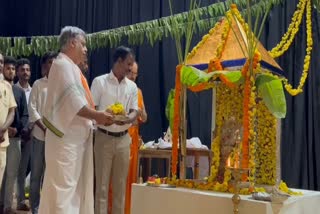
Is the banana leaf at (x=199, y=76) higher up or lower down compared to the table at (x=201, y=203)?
higher up

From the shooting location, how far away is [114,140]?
3834mm

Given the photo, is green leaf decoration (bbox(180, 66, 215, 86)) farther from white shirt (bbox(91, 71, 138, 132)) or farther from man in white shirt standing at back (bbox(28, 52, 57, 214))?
man in white shirt standing at back (bbox(28, 52, 57, 214))

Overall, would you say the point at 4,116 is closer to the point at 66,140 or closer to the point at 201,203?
the point at 66,140

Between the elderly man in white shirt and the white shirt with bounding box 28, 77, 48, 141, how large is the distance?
72 centimetres

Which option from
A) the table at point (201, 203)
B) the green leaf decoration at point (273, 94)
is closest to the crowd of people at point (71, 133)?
the table at point (201, 203)

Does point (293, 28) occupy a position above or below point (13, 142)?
above

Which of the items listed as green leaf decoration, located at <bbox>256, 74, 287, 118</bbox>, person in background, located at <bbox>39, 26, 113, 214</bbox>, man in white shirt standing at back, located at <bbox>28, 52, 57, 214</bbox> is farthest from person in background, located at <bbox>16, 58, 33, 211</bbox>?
green leaf decoration, located at <bbox>256, 74, 287, 118</bbox>

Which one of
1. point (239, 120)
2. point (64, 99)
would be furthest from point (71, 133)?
point (239, 120)

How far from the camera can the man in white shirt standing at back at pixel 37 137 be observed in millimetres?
4352

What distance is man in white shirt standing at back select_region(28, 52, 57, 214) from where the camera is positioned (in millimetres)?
4352

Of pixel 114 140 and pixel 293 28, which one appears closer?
pixel 114 140

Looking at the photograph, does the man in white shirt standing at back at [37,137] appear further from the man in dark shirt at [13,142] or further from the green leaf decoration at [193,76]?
the green leaf decoration at [193,76]

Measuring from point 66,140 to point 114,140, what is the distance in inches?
26.6

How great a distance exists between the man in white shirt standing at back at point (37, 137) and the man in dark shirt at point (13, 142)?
0.27 ft
